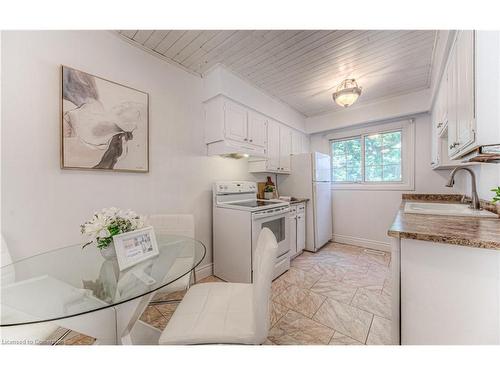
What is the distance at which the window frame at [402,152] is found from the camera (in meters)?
3.09

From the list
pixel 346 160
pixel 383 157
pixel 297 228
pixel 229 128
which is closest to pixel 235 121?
pixel 229 128

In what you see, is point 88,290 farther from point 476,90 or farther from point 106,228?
point 476,90

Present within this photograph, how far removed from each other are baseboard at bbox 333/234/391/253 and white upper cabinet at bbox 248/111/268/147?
241cm

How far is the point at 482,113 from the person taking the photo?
44.7 inches

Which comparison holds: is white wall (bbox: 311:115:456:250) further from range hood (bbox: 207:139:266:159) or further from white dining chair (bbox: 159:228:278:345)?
white dining chair (bbox: 159:228:278:345)

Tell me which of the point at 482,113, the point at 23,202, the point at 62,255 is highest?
the point at 482,113

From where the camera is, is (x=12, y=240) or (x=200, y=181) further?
(x=200, y=181)

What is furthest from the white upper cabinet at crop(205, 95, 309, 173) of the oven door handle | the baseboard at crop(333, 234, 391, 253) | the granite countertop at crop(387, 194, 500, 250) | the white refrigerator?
the granite countertop at crop(387, 194, 500, 250)

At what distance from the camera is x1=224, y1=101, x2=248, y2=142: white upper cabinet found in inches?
92.7

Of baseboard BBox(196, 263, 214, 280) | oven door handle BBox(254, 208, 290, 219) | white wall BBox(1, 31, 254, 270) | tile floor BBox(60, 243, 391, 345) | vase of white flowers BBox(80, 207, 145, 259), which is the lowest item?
tile floor BBox(60, 243, 391, 345)

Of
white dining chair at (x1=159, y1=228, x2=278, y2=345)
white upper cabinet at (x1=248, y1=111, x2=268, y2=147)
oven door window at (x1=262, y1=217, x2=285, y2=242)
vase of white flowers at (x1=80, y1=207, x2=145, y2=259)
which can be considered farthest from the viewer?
white upper cabinet at (x1=248, y1=111, x2=268, y2=147)
